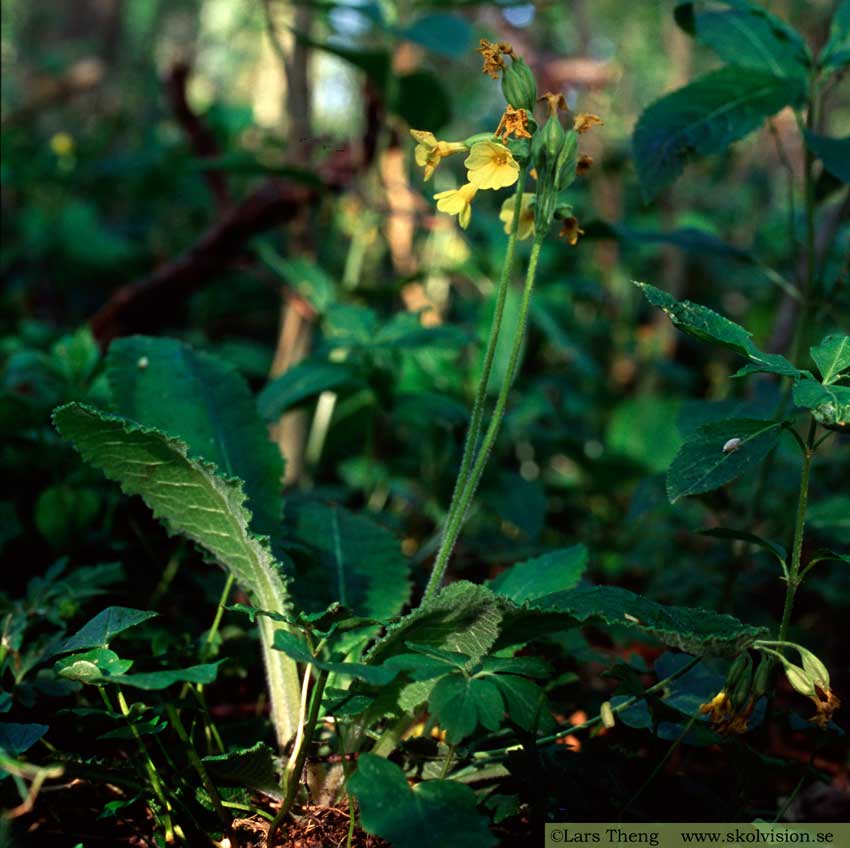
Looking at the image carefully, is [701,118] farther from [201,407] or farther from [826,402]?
[201,407]

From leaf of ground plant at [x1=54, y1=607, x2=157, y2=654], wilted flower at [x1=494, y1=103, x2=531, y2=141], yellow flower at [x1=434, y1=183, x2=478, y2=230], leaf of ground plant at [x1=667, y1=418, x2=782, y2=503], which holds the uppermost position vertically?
wilted flower at [x1=494, y1=103, x2=531, y2=141]

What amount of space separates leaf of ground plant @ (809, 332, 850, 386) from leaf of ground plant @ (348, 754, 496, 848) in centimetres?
76

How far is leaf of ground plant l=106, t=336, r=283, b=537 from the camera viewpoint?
177cm

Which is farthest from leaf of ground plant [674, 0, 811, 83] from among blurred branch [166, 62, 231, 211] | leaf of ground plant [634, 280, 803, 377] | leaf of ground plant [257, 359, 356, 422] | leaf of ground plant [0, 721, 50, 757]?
blurred branch [166, 62, 231, 211]

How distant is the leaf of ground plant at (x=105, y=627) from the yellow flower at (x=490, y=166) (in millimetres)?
798

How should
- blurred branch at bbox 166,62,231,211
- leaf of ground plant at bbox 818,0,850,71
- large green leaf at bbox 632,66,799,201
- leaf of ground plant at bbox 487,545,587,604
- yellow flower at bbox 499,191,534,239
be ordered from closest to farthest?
yellow flower at bbox 499,191,534,239 → leaf of ground plant at bbox 487,545,587,604 → large green leaf at bbox 632,66,799,201 → leaf of ground plant at bbox 818,0,850,71 → blurred branch at bbox 166,62,231,211

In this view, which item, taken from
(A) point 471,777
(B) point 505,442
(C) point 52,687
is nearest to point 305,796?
(A) point 471,777

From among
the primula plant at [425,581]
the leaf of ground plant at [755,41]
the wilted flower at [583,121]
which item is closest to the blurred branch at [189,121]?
the primula plant at [425,581]

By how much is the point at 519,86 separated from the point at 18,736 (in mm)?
1195

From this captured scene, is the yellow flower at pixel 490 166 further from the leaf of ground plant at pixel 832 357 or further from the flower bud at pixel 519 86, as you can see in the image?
the leaf of ground plant at pixel 832 357

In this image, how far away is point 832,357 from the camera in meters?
1.33

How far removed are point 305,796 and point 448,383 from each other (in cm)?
159

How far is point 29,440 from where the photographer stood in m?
2.17

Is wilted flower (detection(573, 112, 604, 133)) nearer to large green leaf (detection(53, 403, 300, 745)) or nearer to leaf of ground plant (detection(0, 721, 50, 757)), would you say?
large green leaf (detection(53, 403, 300, 745))
